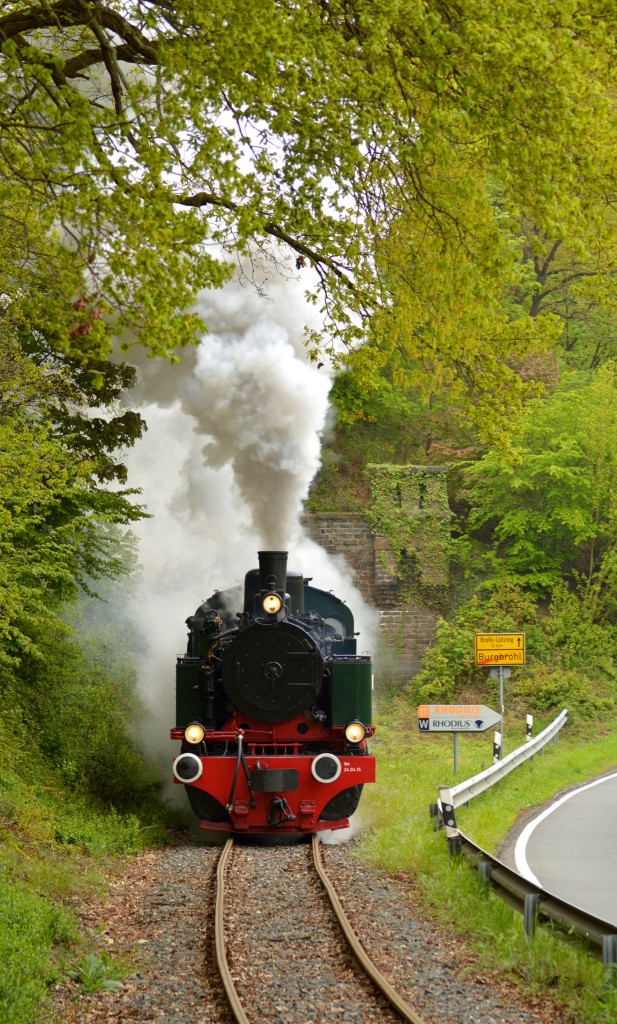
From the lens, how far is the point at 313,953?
812 cm

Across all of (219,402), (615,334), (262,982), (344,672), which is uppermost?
(615,334)

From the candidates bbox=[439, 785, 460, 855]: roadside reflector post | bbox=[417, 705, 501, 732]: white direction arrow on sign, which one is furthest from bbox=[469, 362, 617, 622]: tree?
bbox=[439, 785, 460, 855]: roadside reflector post

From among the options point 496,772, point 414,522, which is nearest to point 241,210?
point 496,772

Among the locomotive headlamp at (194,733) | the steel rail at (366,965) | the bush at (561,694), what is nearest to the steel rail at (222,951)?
the steel rail at (366,965)

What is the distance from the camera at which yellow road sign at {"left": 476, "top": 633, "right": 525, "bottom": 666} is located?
18.5 meters

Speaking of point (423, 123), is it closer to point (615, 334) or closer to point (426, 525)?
point (426, 525)

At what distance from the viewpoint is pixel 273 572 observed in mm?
12781

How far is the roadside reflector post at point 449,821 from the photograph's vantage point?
33.4ft

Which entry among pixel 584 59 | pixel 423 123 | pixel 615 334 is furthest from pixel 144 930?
pixel 615 334

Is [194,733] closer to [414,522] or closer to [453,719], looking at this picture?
[453,719]

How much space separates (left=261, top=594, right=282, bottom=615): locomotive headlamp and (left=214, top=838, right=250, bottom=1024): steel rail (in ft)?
8.59

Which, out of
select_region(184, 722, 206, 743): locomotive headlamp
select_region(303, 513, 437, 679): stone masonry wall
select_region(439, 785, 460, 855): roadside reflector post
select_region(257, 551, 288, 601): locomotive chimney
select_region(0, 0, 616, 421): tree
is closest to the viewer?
select_region(0, 0, 616, 421): tree

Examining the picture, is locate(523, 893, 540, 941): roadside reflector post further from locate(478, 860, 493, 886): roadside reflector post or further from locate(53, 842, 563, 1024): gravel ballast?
locate(478, 860, 493, 886): roadside reflector post

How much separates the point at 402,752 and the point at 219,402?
9.49 meters
